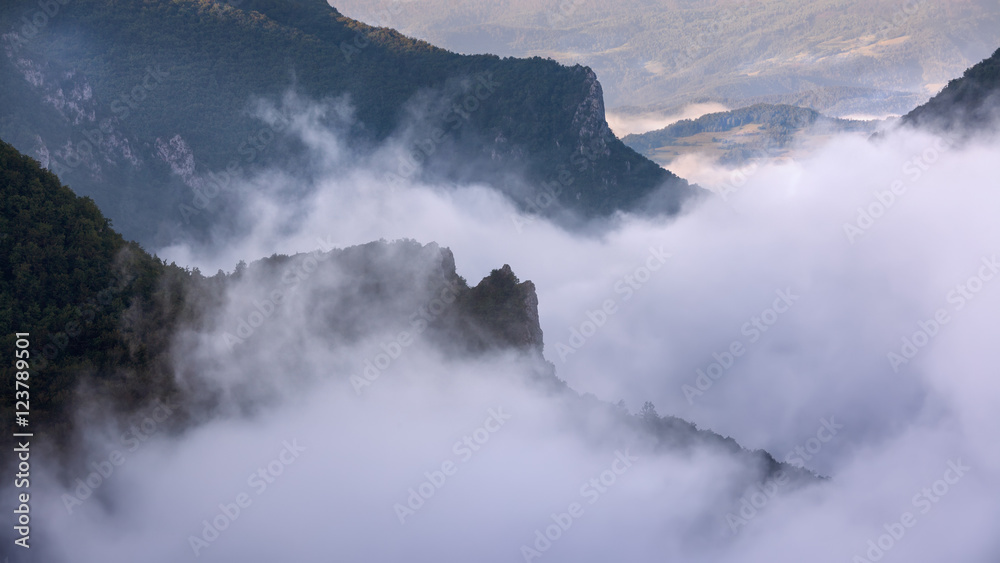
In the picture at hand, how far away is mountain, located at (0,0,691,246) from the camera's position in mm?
138625

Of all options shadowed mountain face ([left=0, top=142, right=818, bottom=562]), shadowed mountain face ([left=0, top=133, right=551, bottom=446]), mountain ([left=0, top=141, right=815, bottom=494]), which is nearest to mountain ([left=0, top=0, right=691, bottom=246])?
shadowed mountain face ([left=0, top=133, right=551, bottom=446])

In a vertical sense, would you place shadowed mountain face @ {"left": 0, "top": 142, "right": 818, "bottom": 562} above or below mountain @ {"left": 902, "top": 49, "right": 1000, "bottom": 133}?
below

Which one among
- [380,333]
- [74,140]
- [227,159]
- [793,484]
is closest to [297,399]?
[380,333]

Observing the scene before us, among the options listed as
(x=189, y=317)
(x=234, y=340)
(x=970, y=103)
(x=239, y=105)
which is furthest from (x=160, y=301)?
(x=970, y=103)

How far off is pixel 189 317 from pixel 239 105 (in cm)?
12392

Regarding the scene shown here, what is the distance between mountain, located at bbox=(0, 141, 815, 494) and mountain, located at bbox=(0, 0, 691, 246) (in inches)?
3025

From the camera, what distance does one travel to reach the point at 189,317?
6012 centimetres

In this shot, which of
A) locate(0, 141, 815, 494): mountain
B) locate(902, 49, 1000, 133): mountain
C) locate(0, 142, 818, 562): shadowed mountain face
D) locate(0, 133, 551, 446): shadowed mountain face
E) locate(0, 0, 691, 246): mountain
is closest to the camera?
locate(0, 142, 818, 562): shadowed mountain face

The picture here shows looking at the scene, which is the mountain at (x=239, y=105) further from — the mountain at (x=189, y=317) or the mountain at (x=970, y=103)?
the mountain at (x=189, y=317)

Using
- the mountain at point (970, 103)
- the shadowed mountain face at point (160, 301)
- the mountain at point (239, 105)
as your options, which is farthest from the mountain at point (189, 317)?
the mountain at point (970, 103)

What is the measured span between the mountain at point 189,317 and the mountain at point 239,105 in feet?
252

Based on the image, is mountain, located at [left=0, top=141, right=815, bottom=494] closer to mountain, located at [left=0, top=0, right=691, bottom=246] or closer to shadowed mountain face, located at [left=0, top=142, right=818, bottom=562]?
shadowed mountain face, located at [left=0, top=142, right=818, bottom=562]

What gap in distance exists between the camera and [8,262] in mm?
55438

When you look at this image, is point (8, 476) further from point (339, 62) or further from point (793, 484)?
point (339, 62)
